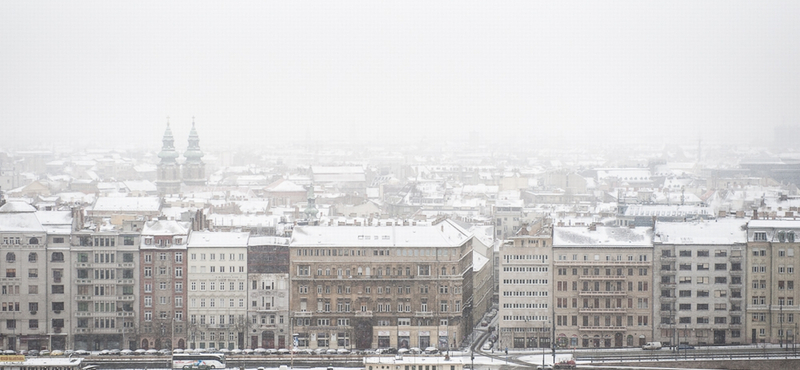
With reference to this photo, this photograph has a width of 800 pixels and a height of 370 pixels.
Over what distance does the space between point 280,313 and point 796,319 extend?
24.7 m

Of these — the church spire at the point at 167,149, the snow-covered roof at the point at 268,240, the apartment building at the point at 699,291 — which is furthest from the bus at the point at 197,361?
the church spire at the point at 167,149

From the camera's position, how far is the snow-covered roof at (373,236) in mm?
68625

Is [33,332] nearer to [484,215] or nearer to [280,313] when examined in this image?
[280,313]

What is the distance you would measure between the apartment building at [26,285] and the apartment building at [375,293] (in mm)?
11766

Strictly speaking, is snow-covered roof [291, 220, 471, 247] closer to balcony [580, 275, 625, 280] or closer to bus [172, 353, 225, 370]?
balcony [580, 275, 625, 280]

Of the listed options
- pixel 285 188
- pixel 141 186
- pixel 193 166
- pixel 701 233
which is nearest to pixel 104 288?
pixel 701 233

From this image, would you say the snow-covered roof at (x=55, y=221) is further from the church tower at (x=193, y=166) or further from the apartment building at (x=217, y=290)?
the church tower at (x=193, y=166)

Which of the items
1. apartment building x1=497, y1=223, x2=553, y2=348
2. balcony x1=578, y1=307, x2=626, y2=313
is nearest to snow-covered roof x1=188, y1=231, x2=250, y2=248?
apartment building x1=497, y1=223, x2=553, y2=348

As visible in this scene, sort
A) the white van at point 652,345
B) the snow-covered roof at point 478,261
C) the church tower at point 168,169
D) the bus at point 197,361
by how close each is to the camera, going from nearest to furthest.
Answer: the bus at point 197,361 → the white van at point 652,345 → the snow-covered roof at point 478,261 → the church tower at point 168,169

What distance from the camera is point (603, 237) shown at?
6894 cm

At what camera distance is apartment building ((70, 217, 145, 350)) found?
224 feet

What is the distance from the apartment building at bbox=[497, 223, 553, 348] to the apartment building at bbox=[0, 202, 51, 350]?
839 inches

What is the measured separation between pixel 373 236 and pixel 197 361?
35.6ft

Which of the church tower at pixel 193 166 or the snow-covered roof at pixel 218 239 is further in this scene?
the church tower at pixel 193 166
